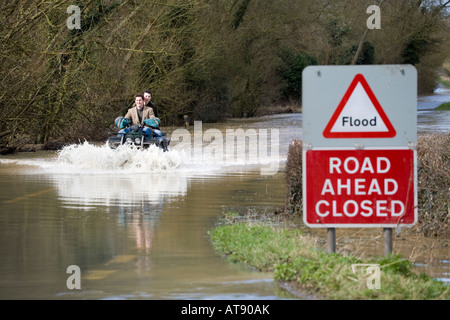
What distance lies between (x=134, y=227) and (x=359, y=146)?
Answer: 478 centimetres

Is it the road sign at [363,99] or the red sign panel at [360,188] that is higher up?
the road sign at [363,99]

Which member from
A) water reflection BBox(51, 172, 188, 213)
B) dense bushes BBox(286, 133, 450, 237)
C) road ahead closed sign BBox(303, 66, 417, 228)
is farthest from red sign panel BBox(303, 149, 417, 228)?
water reflection BBox(51, 172, 188, 213)

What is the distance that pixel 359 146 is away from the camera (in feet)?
25.5

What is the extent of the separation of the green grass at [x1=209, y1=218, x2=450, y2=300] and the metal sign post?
16.9 inches

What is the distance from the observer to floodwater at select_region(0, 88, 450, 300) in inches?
321

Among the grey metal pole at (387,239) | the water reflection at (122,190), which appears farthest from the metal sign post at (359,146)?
the water reflection at (122,190)

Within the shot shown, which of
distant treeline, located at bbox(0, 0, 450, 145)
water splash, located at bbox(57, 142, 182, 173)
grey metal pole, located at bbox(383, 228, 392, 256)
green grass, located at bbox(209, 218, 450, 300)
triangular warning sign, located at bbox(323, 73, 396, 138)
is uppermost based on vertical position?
distant treeline, located at bbox(0, 0, 450, 145)

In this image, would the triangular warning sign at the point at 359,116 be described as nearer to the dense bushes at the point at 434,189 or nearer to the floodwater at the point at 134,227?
the floodwater at the point at 134,227

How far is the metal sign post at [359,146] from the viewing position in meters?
7.74

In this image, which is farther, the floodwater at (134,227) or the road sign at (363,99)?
the floodwater at (134,227)

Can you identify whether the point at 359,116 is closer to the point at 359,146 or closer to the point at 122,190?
the point at 359,146

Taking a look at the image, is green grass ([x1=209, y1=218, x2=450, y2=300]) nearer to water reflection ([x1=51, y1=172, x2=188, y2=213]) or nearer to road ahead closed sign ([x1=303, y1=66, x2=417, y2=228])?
road ahead closed sign ([x1=303, y1=66, x2=417, y2=228])

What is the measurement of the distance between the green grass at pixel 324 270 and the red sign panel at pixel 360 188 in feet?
1.42
